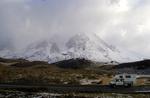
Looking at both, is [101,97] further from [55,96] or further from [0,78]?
[0,78]

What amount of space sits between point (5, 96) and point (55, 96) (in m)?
9.57

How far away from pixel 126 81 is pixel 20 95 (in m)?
34.3

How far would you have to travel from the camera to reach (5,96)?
188 ft

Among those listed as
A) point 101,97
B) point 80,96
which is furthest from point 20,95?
point 101,97

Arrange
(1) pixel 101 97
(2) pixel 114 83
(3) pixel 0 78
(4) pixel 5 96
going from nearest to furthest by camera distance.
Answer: (1) pixel 101 97, (4) pixel 5 96, (2) pixel 114 83, (3) pixel 0 78

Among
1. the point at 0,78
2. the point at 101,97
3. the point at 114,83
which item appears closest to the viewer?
the point at 101,97

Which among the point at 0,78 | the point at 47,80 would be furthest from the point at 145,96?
the point at 0,78

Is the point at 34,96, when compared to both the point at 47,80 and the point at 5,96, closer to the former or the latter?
the point at 5,96

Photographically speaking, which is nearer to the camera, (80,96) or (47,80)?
(80,96)

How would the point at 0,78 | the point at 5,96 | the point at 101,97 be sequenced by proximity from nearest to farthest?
1. the point at 101,97
2. the point at 5,96
3. the point at 0,78

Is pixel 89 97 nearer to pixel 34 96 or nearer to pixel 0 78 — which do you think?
pixel 34 96

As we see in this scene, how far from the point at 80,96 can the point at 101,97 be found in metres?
3.60

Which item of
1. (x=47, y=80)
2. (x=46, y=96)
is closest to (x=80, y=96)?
(x=46, y=96)

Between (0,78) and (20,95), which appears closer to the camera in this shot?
(20,95)
